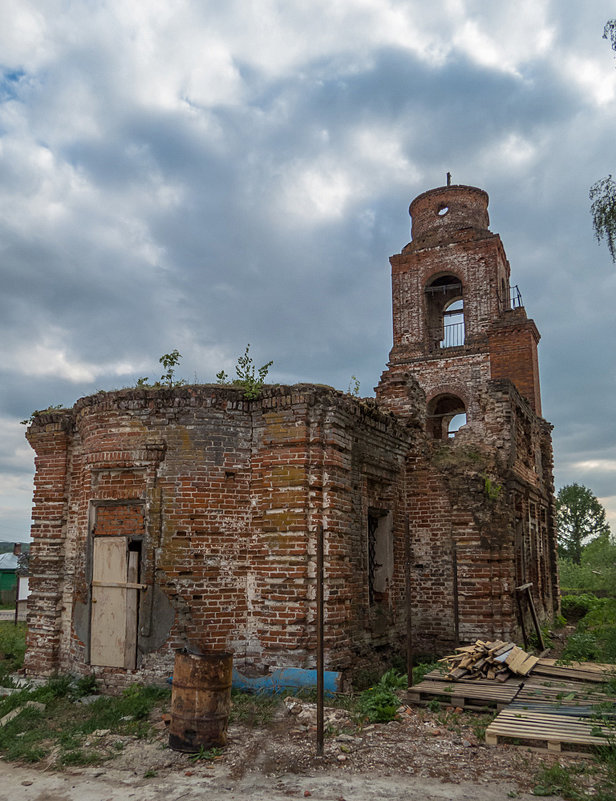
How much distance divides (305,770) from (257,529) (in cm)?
327

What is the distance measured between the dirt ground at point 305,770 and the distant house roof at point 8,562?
27.7 metres

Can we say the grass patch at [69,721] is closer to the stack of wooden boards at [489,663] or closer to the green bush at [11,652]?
the green bush at [11,652]

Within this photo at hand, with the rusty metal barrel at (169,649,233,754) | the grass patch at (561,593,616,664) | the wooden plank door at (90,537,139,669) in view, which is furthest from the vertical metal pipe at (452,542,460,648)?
the wooden plank door at (90,537,139,669)

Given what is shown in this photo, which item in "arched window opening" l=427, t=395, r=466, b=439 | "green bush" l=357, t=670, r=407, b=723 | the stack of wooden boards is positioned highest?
"arched window opening" l=427, t=395, r=466, b=439

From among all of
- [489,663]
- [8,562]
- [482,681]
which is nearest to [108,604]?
[482,681]

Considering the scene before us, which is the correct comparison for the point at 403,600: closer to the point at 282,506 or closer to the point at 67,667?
the point at 282,506

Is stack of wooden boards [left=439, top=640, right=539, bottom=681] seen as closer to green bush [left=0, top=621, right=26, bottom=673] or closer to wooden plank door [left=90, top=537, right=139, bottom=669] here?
wooden plank door [left=90, top=537, right=139, bottom=669]

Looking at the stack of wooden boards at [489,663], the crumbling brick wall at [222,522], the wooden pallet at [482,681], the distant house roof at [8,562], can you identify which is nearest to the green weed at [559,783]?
the wooden pallet at [482,681]

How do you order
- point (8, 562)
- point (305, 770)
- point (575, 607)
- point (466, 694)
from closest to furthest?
point (305, 770) < point (466, 694) < point (575, 607) < point (8, 562)

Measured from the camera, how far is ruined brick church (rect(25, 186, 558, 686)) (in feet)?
26.7

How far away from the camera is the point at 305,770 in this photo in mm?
5695

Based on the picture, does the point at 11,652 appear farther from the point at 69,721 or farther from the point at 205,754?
the point at 205,754

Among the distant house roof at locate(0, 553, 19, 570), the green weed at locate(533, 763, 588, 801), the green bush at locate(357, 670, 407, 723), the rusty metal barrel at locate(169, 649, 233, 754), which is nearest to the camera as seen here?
the green weed at locate(533, 763, 588, 801)

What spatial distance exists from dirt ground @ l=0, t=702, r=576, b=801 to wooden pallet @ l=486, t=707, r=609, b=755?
0.38 ft
